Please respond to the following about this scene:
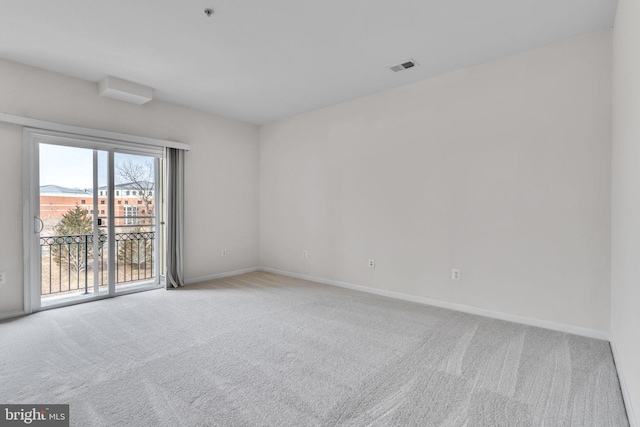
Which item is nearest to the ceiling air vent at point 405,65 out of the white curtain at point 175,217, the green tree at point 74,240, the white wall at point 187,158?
the white wall at point 187,158

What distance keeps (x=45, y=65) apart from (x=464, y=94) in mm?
4623

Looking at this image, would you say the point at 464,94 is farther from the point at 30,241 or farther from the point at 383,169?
the point at 30,241

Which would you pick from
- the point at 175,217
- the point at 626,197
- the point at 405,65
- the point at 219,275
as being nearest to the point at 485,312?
the point at 626,197

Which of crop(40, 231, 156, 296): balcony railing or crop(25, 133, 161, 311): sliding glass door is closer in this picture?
crop(25, 133, 161, 311): sliding glass door

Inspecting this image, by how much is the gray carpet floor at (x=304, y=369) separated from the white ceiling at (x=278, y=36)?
107 inches

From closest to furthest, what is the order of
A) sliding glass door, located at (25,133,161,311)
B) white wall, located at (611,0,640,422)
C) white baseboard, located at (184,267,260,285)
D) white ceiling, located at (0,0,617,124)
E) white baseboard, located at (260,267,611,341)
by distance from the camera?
1. white wall, located at (611,0,640,422)
2. white ceiling, located at (0,0,617,124)
3. white baseboard, located at (260,267,611,341)
4. sliding glass door, located at (25,133,161,311)
5. white baseboard, located at (184,267,260,285)

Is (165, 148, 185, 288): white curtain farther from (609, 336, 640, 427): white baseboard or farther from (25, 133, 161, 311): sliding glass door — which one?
(609, 336, 640, 427): white baseboard

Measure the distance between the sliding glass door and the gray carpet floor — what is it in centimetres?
49

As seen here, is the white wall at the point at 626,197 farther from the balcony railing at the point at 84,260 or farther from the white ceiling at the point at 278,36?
the balcony railing at the point at 84,260

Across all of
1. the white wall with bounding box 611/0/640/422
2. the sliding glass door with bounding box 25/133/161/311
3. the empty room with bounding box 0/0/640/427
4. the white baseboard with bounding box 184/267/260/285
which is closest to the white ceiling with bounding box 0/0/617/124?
the empty room with bounding box 0/0/640/427

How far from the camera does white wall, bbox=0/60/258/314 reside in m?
3.27

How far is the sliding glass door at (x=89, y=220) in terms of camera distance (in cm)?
350

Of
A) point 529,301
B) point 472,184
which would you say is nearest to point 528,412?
point 529,301

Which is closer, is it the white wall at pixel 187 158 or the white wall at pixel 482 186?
the white wall at pixel 482 186
